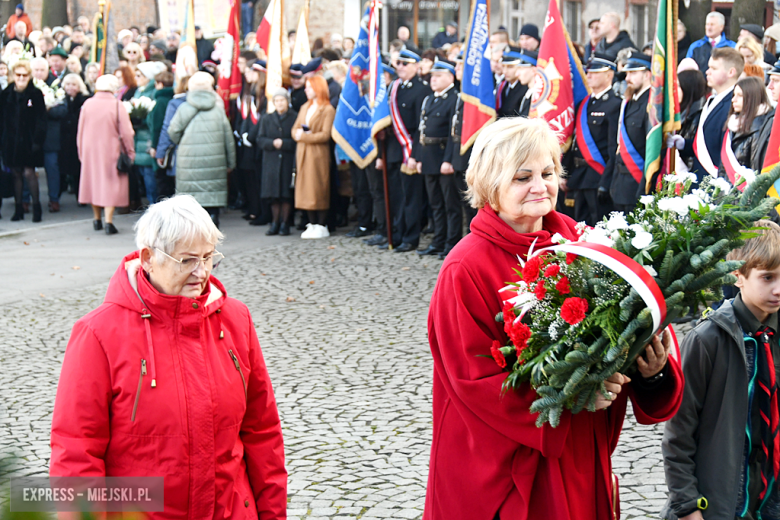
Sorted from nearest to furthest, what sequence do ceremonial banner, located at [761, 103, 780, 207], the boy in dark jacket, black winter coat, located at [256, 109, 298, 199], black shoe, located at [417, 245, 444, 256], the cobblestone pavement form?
the boy in dark jacket, the cobblestone pavement, ceremonial banner, located at [761, 103, 780, 207], black shoe, located at [417, 245, 444, 256], black winter coat, located at [256, 109, 298, 199]

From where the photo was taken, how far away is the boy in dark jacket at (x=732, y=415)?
9.52ft

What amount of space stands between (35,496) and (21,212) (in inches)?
567

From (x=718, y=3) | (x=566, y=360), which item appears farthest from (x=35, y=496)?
(x=718, y=3)

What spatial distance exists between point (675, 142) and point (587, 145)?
1406 mm

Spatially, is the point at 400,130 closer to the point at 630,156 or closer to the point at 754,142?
the point at 630,156

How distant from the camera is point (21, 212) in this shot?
46.8 feet

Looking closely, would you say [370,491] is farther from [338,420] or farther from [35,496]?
[35,496]

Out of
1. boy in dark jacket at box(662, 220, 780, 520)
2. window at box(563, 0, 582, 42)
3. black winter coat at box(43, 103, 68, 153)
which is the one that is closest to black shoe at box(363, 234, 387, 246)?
black winter coat at box(43, 103, 68, 153)

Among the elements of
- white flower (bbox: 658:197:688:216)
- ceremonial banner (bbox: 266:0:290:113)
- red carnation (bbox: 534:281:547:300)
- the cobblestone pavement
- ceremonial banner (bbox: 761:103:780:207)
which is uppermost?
ceremonial banner (bbox: 266:0:290:113)

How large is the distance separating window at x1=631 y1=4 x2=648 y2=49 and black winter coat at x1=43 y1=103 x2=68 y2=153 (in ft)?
60.7

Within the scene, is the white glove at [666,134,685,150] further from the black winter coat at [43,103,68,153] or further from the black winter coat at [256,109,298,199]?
the black winter coat at [43,103,68,153]

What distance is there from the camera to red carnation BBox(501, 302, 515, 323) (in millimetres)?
2408

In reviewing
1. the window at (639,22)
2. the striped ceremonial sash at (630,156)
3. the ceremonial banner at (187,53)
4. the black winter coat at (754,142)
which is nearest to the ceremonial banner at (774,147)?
the black winter coat at (754,142)

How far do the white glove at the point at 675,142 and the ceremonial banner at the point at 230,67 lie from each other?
28.4 feet
